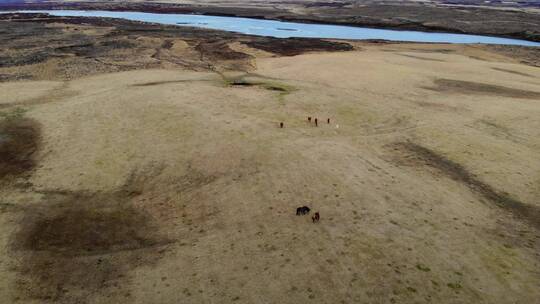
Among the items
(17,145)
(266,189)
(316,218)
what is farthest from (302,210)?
(17,145)

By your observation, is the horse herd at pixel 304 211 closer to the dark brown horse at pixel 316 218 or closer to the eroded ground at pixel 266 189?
the dark brown horse at pixel 316 218

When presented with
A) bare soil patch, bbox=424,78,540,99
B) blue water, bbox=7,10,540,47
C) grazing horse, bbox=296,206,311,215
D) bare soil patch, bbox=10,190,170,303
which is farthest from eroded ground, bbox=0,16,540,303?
blue water, bbox=7,10,540,47

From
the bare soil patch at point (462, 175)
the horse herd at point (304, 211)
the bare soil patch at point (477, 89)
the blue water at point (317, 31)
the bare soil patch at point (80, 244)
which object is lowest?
the bare soil patch at point (80, 244)

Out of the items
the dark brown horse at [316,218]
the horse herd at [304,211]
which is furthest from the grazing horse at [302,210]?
the dark brown horse at [316,218]

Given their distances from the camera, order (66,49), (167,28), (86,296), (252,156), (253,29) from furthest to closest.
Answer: (253,29), (167,28), (66,49), (252,156), (86,296)

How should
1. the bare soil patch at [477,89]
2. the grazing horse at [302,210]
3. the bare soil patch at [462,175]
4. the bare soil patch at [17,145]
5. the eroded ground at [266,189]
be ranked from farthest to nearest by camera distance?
the bare soil patch at [477,89] → the bare soil patch at [17,145] → the bare soil patch at [462,175] → the grazing horse at [302,210] → the eroded ground at [266,189]

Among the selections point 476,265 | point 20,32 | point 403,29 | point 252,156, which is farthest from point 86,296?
point 403,29

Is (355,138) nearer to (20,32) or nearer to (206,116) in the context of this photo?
(206,116)

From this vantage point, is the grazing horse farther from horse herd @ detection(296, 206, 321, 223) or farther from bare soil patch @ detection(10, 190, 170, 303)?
bare soil patch @ detection(10, 190, 170, 303)

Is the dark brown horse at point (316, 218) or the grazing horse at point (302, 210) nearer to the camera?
the dark brown horse at point (316, 218)
